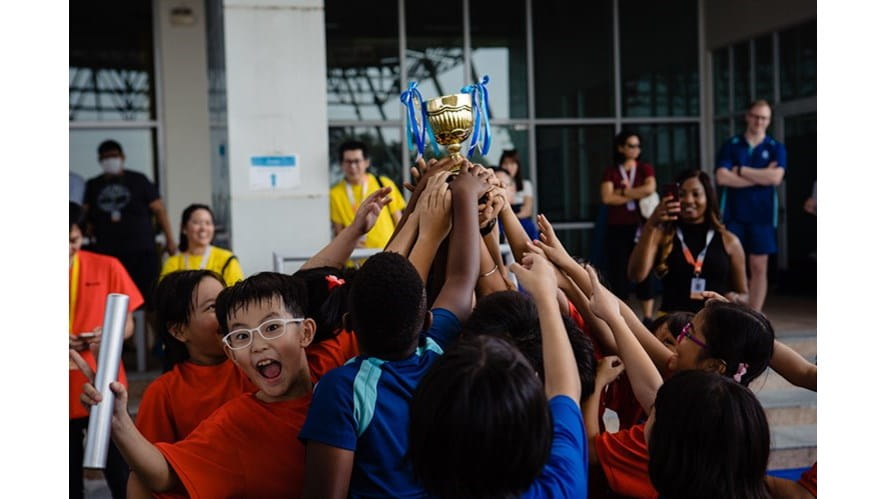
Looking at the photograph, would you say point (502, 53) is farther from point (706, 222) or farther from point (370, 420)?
point (370, 420)

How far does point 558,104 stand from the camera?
443 inches

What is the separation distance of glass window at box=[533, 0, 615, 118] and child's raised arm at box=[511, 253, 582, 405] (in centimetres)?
914

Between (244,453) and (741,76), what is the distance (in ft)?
32.4

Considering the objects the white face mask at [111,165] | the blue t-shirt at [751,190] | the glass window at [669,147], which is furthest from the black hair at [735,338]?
the glass window at [669,147]

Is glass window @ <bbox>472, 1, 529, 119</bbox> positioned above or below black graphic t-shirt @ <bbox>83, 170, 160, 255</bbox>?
above

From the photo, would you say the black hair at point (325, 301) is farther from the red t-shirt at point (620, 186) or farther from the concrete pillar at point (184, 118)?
the concrete pillar at point (184, 118)

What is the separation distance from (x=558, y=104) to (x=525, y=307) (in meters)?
9.08

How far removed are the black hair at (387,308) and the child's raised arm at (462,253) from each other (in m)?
0.43

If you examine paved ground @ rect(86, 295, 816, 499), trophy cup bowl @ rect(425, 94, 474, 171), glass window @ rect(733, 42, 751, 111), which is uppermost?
glass window @ rect(733, 42, 751, 111)

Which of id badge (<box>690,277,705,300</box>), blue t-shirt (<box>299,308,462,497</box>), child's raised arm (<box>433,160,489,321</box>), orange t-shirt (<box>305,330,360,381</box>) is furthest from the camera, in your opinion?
id badge (<box>690,277,705,300</box>)

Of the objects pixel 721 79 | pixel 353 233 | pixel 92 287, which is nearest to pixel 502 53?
pixel 721 79

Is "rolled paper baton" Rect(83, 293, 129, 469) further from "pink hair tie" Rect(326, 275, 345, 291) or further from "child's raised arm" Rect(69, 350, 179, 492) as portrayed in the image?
"pink hair tie" Rect(326, 275, 345, 291)

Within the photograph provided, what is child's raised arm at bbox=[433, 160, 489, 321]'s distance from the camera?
249 cm

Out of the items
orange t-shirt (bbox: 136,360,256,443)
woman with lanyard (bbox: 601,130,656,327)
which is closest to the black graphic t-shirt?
woman with lanyard (bbox: 601,130,656,327)
